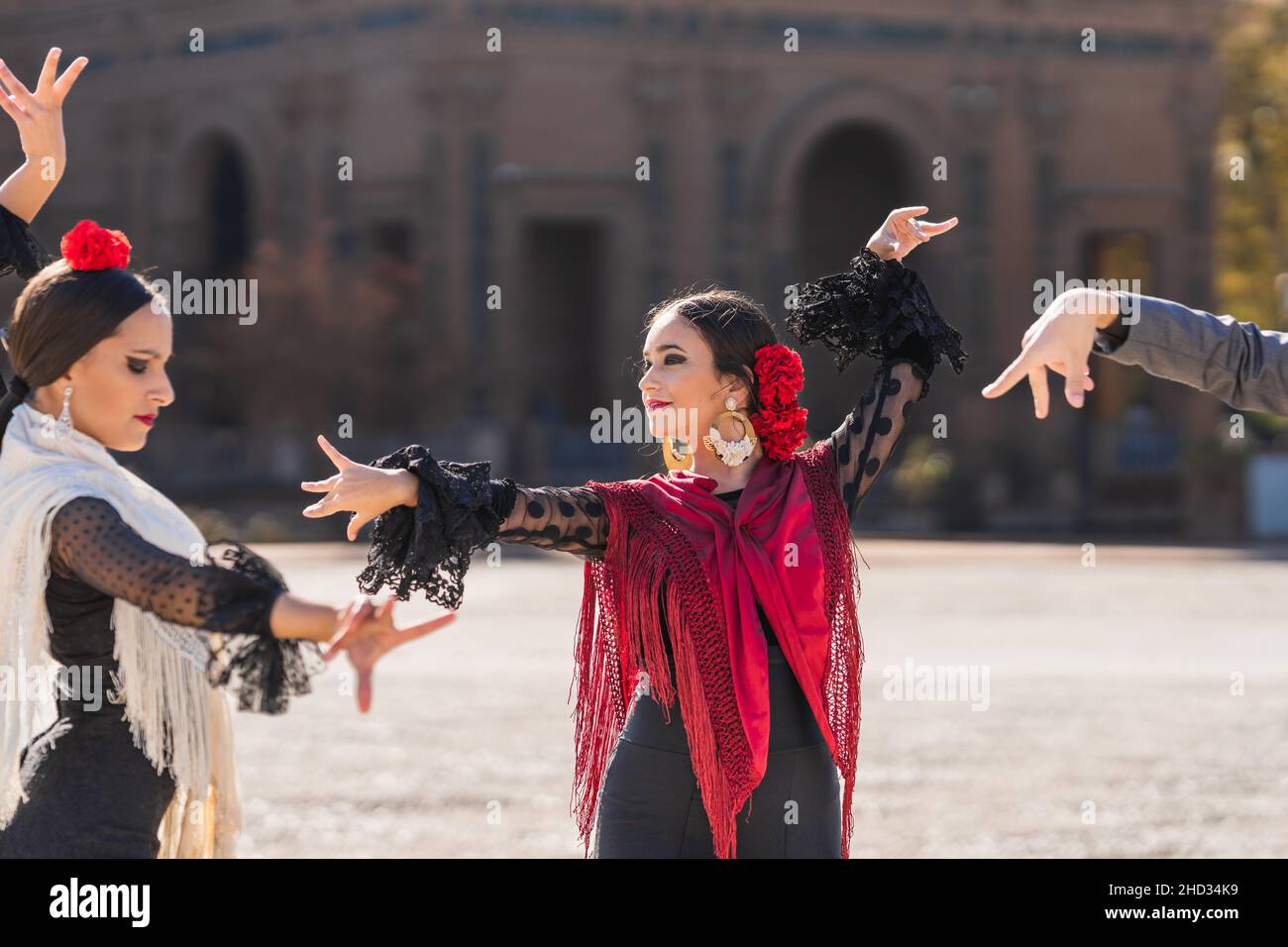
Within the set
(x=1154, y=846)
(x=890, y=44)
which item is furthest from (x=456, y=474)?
(x=890, y=44)

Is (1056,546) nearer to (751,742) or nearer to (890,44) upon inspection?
(890,44)

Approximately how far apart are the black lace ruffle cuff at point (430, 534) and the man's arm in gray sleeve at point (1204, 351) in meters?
1.29

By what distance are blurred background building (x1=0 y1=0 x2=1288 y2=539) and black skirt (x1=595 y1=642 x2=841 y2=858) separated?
23.7m

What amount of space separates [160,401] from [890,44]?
29790mm

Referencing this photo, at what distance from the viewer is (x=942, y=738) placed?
1094 cm

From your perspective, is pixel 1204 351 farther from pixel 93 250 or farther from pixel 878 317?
pixel 93 250

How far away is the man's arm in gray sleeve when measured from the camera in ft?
12.1

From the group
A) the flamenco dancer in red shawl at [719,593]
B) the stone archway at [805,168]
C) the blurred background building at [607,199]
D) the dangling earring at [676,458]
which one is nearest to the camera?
the flamenco dancer in red shawl at [719,593]

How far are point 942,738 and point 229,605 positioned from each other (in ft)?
25.9

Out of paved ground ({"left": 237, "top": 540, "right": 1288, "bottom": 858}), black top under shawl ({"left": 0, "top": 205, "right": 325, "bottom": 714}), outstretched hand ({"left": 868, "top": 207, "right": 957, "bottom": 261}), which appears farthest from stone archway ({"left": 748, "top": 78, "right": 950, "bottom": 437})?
black top under shawl ({"left": 0, "top": 205, "right": 325, "bottom": 714})

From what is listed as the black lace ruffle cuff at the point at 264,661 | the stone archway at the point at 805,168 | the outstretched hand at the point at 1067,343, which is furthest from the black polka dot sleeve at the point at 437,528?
the stone archway at the point at 805,168

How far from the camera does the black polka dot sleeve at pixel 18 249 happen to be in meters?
4.69

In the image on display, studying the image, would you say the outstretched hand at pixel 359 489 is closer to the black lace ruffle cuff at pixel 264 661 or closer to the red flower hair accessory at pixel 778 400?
the black lace ruffle cuff at pixel 264 661

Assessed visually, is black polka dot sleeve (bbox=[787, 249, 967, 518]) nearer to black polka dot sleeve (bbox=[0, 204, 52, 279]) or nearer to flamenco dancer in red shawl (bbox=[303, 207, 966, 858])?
flamenco dancer in red shawl (bbox=[303, 207, 966, 858])
